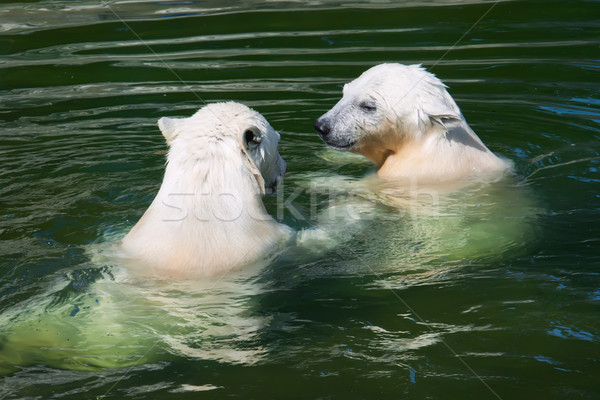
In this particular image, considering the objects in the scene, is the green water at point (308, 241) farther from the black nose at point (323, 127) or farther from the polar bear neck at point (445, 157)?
the black nose at point (323, 127)

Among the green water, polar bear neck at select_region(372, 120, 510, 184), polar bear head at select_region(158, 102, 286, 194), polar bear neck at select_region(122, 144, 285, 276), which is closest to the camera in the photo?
the green water

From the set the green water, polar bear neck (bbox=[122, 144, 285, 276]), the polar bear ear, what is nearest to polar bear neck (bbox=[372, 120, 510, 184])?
the green water

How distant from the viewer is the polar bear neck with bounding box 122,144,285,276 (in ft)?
14.6

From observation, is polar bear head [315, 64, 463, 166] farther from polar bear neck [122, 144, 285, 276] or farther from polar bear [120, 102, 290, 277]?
polar bear neck [122, 144, 285, 276]

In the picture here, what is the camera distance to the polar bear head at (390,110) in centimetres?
610

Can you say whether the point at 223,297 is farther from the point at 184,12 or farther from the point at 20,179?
the point at 184,12

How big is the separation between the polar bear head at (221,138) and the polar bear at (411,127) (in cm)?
145

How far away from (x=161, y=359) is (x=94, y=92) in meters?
5.87

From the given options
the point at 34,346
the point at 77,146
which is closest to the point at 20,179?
the point at 77,146

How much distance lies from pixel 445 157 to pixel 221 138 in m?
2.30

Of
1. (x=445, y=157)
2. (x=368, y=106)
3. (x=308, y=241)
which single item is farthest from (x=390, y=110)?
(x=308, y=241)

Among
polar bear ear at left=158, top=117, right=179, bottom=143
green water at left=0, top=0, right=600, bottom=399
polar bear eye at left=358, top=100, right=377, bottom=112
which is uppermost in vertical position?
polar bear ear at left=158, top=117, right=179, bottom=143

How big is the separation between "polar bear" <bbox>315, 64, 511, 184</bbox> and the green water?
351 mm

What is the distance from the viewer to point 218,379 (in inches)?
145
